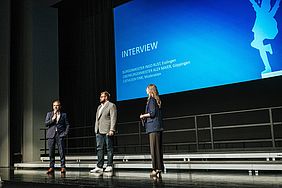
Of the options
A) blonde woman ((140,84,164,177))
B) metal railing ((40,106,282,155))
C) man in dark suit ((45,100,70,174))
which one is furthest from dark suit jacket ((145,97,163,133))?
man in dark suit ((45,100,70,174))

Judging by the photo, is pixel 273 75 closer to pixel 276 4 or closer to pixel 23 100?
pixel 276 4

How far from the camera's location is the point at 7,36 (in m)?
10.1

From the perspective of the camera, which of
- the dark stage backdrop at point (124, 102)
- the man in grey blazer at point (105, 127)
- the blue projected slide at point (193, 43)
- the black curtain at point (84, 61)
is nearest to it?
the man in grey blazer at point (105, 127)

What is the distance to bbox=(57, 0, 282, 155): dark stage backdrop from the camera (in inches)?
267

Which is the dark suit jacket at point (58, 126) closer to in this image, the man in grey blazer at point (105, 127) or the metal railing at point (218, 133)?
the man in grey blazer at point (105, 127)

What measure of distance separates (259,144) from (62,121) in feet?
11.6

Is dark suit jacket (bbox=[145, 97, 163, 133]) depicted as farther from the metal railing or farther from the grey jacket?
the metal railing

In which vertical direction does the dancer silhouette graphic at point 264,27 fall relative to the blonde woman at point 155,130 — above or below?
above

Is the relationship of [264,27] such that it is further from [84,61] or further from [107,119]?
[84,61]

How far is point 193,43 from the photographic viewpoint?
7336mm

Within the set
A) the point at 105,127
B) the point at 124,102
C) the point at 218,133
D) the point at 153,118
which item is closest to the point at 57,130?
the point at 105,127

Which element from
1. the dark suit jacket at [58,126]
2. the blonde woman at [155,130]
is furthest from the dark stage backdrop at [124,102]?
the dark suit jacket at [58,126]

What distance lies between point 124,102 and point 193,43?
2550 millimetres

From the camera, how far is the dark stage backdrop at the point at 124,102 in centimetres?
679
